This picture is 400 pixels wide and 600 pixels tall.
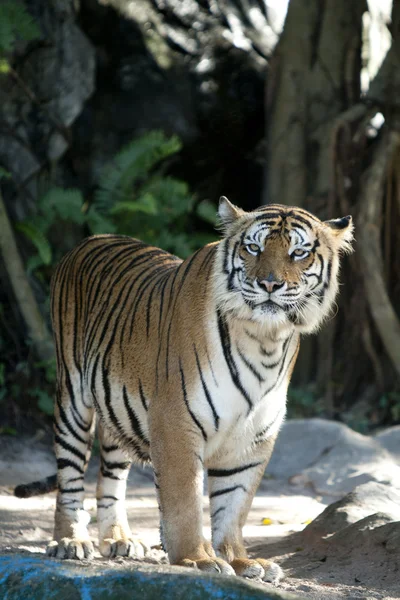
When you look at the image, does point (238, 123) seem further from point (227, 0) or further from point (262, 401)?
point (262, 401)

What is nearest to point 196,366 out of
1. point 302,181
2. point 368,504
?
point 368,504

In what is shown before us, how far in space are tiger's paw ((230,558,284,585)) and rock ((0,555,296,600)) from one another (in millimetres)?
1272

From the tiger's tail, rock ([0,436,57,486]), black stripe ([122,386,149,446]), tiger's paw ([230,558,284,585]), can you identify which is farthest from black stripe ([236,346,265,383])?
rock ([0,436,57,486])

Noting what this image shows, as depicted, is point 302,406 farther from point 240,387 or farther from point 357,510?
point 240,387

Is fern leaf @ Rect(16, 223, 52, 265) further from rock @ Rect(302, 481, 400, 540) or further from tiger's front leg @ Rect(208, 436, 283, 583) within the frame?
tiger's front leg @ Rect(208, 436, 283, 583)

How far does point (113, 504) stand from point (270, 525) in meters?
1.32

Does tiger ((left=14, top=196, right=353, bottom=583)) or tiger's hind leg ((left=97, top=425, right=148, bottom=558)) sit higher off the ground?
tiger ((left=14, top=196, right=353, bottom=583))

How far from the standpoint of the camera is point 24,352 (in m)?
8.55

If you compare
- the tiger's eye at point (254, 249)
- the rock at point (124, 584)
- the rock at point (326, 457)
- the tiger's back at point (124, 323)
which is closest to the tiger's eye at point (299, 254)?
the tiger's eye at point (254, 249)

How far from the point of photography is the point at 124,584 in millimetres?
Result: 2889

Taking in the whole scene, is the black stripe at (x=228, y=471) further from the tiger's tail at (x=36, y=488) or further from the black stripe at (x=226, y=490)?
the tiger's tail at (x=36, y=488)

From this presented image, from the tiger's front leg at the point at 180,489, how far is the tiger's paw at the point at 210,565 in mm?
47

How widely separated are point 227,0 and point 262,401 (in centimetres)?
834

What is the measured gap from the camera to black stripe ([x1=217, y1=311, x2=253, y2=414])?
Result: 4215mm
